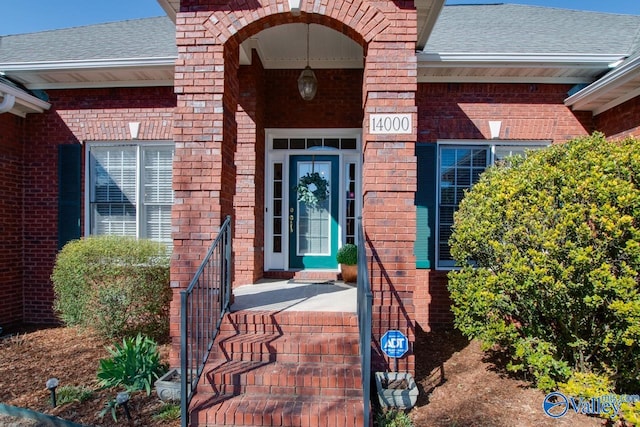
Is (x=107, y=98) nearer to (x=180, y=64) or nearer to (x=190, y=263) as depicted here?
(x=180, y=64)

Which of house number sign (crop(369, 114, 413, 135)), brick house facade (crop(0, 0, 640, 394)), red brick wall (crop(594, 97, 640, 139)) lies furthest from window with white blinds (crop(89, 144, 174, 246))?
red brick wall (crop(594, 97, 640, 139))

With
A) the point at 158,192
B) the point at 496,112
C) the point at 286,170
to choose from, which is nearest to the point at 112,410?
the point at 158,192

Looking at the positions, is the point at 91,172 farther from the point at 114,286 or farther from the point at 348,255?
the point at 348,255

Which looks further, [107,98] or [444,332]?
[107,98]

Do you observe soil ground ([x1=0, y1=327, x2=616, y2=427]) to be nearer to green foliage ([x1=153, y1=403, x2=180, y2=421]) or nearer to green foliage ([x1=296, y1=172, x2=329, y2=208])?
green foliage ([x1=153, y1=403, x2=180, y2=421])

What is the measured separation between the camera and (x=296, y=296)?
178 inches

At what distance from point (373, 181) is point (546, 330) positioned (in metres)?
2.30

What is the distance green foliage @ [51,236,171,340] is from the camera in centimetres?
475

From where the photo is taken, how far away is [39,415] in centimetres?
319

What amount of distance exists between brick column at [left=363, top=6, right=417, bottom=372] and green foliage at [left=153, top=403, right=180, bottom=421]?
6.02 feet

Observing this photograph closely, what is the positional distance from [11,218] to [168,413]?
477cm

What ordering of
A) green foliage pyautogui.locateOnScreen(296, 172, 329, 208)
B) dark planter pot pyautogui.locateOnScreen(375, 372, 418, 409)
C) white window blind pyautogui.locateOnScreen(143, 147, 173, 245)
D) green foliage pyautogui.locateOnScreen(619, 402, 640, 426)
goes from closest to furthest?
green foliage pyautogui.locateOnScreen(619, 402, 640, 426), dark planter pot pyautogui.locateOnScreen(375, 372, 418, 409), white window blind pyautogui.locateOnScreen(143, 147, 173, 245), green foliage pyautogui.locateOnScreen(296, 172, 329, 208)

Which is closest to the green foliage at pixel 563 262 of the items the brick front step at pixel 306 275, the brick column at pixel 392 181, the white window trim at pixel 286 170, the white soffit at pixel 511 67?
the brick column at pixel 392 181

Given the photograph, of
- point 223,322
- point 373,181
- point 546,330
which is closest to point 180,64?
point 373,181
